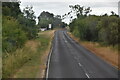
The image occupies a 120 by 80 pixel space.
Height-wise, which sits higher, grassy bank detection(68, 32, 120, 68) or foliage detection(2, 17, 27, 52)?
foliage detection(2, 17, 27, 52)

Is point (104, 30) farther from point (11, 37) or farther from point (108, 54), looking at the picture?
point (11, 37)

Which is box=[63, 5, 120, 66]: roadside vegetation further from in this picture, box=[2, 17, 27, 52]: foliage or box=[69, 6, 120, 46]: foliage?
box=[2, 17, 27, 52]: foliage

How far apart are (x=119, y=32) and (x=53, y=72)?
22651 millimetres

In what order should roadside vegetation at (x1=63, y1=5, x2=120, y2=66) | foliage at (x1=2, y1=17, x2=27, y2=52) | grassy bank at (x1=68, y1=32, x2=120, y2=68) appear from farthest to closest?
roadside vegetation at (x1=63, y1=5, x2=120, y2=66), grassy bank at (x1=68, y1=32, x2=120, y2=68), foliage at (x1=2, y1=17, x2=27, y2=52)

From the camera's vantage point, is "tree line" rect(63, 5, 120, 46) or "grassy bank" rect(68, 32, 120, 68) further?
"tree line" rect(63, 5, 120, 46)

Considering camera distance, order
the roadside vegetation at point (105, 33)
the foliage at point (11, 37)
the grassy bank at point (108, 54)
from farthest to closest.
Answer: the roadside vegetation at point (105, 33) → the grassy bank at point (108, 54) → the foliage at point (11, 37)

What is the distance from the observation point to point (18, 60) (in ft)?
99.5

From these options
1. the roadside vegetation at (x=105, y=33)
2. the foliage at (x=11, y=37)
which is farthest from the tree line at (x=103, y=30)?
the foliage at (x=11, y=37)

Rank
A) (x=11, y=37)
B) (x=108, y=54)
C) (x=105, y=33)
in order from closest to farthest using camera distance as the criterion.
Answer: (x=11, y=37) < (x=108, y=54) < (x=105, y=33)

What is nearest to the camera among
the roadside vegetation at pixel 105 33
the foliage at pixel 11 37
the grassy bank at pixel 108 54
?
the foliage at pixel 11 37

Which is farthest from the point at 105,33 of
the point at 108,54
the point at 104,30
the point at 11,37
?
the point at 11,37

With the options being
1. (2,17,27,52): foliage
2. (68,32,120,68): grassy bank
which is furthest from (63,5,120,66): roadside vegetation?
(2,17,27,52): foliage

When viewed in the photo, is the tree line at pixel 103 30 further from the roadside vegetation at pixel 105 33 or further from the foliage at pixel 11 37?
the foliage at pixel 11 37

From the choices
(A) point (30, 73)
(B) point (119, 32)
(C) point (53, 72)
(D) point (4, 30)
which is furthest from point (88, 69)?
(B) point (119, 32)
